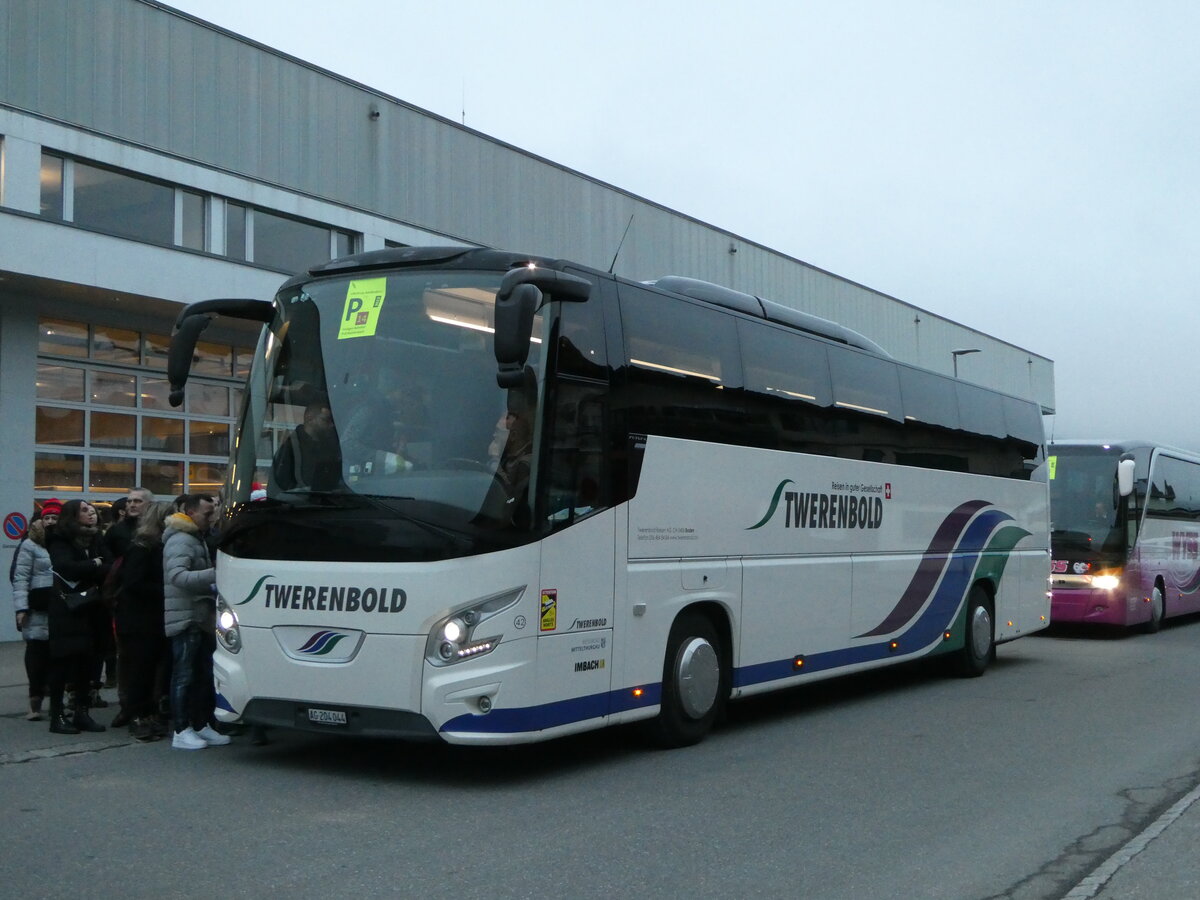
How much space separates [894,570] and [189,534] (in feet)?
22.9

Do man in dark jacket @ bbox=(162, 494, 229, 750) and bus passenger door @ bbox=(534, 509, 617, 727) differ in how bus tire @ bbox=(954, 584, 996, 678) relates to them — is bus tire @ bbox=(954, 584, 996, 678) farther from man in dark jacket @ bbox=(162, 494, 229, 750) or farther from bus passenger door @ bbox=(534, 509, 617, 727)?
man in dark jacket @ bbox=(162, 494, 229, 750)

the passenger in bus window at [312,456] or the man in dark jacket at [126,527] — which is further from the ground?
the passenger in bus window at [312,456]

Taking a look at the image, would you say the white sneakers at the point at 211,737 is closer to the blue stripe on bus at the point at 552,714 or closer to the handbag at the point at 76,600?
the handbag at the point at 76,600

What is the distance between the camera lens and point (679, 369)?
935cm

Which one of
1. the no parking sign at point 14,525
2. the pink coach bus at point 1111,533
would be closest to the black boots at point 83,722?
the no parking sign at point 14,525

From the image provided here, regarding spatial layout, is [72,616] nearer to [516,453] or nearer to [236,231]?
[516,453]

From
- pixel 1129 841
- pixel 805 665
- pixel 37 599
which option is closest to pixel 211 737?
pixel 37 599

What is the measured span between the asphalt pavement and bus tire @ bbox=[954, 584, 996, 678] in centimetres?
656

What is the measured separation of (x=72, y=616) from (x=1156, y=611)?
17.9m

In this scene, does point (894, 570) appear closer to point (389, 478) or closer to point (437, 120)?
point (389, 478)

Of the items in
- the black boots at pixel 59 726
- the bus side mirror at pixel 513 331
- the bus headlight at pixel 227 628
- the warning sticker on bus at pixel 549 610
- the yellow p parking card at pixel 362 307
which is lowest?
the black boots at pixel 59 726

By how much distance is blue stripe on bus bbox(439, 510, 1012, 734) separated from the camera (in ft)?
24.9

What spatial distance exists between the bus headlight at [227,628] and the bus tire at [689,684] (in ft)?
9.77

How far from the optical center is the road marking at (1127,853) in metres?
5.60
